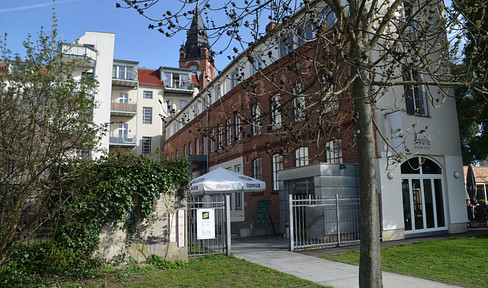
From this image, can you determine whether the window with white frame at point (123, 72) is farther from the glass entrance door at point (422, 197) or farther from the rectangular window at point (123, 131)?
the glass entrance door at point (422, 197)

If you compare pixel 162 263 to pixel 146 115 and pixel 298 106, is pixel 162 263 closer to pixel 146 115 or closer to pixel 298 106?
pixel 298 106

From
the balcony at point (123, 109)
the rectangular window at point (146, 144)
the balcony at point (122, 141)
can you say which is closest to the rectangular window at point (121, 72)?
the balcony at point (123, 109)

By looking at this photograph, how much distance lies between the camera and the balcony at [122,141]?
137 feet

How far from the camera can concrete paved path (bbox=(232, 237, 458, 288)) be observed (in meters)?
7.09

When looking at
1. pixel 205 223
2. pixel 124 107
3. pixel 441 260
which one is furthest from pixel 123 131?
pixel 441 260

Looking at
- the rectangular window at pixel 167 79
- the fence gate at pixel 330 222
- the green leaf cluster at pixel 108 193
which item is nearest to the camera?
the green leaf cluster at pixel 108 193

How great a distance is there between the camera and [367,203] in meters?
5.17

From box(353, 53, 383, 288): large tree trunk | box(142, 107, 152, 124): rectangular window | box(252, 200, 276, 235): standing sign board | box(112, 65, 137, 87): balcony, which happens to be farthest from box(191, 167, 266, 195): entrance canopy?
box(142, 107, 152, 124): rectangular window

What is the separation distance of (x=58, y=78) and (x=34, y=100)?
0.68 meters

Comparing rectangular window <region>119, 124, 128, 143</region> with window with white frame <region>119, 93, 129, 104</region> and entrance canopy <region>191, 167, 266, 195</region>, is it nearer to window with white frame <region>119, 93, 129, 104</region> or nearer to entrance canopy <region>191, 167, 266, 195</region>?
window with white frame <region>119, 93, 129, 104</region>

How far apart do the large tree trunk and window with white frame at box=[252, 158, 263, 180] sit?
1579 centimetres

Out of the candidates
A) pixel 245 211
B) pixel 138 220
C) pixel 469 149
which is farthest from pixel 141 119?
pixel 138 220

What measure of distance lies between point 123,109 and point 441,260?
39070mm

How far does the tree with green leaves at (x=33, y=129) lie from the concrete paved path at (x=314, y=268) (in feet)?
17.3
